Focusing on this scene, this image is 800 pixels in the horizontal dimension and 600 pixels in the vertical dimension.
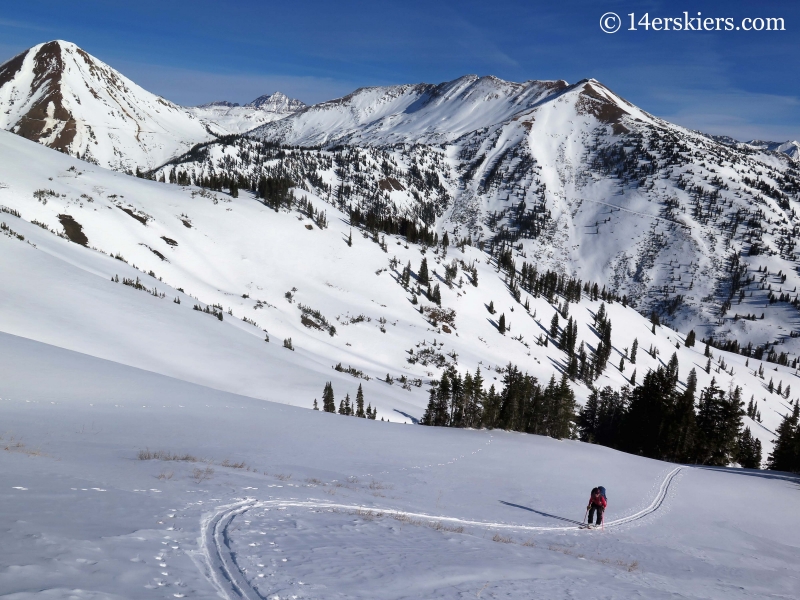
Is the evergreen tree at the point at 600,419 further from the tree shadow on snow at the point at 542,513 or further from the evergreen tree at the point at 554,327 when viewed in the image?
the tree shadow on snow at the point at 542,513

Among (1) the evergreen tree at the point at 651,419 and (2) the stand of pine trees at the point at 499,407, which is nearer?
(1) the evergreen tree at the point at 651,419

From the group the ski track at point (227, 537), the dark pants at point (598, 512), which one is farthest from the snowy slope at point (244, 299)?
the dark pants at point (598, 512)

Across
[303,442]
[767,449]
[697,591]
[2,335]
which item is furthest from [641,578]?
[767,449]

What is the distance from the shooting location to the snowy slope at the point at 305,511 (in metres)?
6.94

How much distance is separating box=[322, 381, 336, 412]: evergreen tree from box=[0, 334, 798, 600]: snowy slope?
16.9 meters

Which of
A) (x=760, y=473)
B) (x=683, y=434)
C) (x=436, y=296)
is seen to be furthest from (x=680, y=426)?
(x=436, y=296)

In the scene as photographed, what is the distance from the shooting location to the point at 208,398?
2777 cm

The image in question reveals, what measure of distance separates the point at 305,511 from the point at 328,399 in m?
38.7

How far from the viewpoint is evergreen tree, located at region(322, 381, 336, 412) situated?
48.1 meters

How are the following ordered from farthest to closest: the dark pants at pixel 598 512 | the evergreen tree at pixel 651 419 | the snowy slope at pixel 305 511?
the evergreen tree at pixel 651 419
the dark pants at pixel 598 512
the snowy slope at pixel 305 511

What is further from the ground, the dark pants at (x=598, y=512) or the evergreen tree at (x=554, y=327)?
the evergreen tree at (x=554, y=327)

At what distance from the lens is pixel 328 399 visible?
161 feet

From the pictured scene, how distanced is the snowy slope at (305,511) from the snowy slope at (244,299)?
12842 millimetres

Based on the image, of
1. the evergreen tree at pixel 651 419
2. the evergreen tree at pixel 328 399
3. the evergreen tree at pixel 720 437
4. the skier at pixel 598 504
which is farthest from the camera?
the evergreen tree at pixel 651 419
